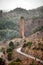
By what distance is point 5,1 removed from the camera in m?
12.4

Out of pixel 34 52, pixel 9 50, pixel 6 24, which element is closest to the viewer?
pixel 34 52

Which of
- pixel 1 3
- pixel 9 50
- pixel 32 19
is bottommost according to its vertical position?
pixel 9 50

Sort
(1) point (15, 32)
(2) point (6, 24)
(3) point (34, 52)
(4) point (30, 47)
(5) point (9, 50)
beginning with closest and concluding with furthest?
(3) point (34, 52) < (4) point (30, 47) < (5) point (9, 50) < (1) point (15, 32) < (2) point (6, 24)

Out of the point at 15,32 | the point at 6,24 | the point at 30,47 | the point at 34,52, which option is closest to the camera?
the point at 34,52

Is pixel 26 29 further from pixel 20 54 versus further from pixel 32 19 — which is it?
pixel 20 54

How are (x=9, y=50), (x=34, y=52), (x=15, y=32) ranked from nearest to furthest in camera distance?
(x=34, y=52), (x=9, y=50), (x=15, y=32)

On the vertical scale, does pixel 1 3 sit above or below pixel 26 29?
above

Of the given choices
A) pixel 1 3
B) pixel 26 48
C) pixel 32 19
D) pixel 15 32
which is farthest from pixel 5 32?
pixel 26 48

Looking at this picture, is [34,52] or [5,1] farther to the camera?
[5,1]

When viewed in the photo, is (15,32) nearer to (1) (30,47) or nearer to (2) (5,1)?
(2) (5,1)

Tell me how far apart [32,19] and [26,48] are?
8.40 meters

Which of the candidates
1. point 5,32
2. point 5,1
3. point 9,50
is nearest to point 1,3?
point 5,1

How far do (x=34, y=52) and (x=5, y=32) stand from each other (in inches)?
322

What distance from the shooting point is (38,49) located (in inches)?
408
